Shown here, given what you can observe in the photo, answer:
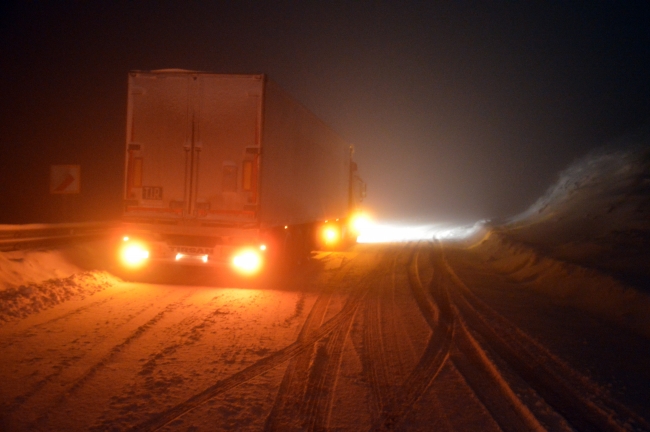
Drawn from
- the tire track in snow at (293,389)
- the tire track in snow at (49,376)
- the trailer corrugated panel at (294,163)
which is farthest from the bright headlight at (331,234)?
the tire track in snow at (49,376)

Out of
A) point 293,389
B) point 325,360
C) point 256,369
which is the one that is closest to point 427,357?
point 325,360

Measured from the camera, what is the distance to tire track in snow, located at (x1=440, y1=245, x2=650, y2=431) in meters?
4.86

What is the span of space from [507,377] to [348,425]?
2.29 meters

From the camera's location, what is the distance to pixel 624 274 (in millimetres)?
10742

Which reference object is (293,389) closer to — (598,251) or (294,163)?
(294,163)

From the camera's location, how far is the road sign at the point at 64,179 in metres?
13.2

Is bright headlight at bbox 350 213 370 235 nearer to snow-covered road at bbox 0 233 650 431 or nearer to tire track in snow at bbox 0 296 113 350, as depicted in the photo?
snow-covered road at bbox 0 233 650 431

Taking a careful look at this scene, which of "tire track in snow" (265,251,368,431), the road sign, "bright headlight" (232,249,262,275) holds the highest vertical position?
the road sign

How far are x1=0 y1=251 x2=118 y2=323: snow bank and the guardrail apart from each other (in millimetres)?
3134

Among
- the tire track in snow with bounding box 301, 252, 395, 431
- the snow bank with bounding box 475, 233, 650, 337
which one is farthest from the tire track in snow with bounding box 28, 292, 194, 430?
the snow bank with bounding box 475, 233, 650, 337

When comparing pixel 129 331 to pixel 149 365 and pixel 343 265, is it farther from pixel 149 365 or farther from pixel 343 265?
pixel 343 265

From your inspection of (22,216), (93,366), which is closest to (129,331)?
(93,366)

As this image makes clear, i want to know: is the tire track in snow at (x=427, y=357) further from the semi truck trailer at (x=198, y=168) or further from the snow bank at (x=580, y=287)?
the semi truck trailer at (x=198, y=168)

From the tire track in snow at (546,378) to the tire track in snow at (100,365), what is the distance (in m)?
4.23
